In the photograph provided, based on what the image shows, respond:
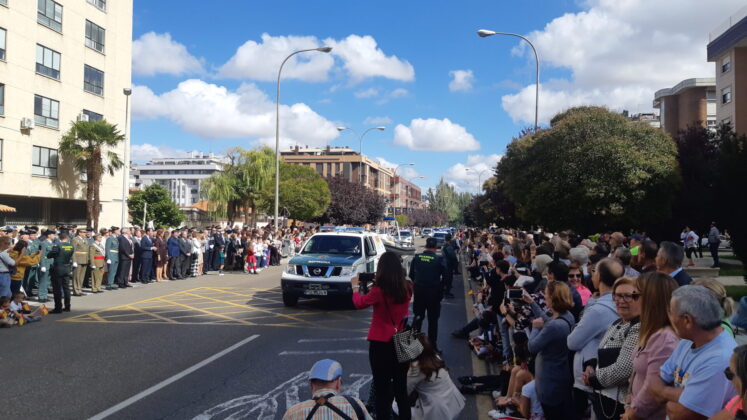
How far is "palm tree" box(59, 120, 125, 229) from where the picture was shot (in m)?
32.6

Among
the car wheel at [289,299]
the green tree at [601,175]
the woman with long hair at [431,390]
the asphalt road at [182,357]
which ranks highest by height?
the green tree at [601,175]

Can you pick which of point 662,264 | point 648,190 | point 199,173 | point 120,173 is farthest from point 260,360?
point 199,173

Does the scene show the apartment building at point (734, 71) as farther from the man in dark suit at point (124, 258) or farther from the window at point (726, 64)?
the man in dark suit at point (124, 258)

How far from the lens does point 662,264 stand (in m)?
5.68

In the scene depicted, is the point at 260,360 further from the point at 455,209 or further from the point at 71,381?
the point at 455,209

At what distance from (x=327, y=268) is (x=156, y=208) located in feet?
230

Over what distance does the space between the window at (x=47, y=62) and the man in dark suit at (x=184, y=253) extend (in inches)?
730

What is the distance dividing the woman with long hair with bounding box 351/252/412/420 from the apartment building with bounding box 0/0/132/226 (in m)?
31.3

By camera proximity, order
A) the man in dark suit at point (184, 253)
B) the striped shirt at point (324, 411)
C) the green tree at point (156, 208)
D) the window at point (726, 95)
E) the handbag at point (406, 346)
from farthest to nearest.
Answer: the green tree at point (156, 208) < the window at point (726, 95) < the man in dark suit at point (184, 253) < the handbag at point (406, 346) < the striped shirt at point (324, 411)

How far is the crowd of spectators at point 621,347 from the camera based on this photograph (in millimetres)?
2939

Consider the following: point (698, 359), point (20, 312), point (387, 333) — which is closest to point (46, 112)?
point (20, 312)

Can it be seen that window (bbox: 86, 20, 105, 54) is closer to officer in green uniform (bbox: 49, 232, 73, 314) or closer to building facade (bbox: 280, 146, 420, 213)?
officer in green uniform (bbox: 49, 232, 73, 314)

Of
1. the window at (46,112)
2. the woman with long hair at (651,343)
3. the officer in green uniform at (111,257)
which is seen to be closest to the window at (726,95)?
the officer in green uniform at (111,257)

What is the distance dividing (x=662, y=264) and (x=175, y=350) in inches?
269
